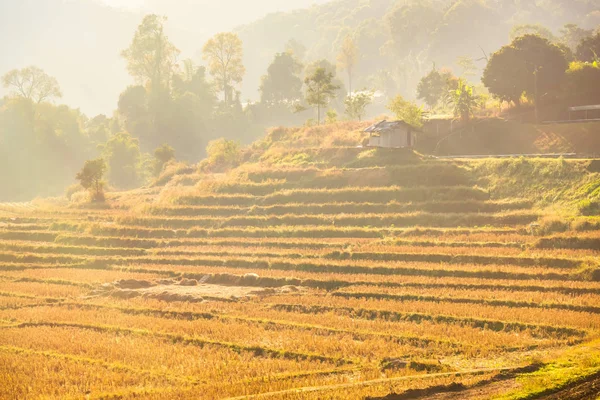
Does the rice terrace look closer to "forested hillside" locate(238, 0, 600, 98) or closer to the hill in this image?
the hill

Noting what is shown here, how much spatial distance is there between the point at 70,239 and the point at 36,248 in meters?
2.14

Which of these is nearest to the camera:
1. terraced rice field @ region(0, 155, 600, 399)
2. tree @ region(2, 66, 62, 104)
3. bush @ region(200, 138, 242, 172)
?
terraced rice field @ region(0, 155, 600, 399)

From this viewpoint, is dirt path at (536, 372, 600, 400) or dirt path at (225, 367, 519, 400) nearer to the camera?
dirt path at (536, 372, 600, 400)

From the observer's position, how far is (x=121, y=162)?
6888cm

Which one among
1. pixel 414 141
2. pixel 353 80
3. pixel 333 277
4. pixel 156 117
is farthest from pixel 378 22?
pixel 333 277

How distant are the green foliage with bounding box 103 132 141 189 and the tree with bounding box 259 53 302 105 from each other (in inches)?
1000

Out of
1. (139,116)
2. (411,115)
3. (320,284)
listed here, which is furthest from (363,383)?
(139,116)

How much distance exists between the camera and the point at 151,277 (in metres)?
26.6

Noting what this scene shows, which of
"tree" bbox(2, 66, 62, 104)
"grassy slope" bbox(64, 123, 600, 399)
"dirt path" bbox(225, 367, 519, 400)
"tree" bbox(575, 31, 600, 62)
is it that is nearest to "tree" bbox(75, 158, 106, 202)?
"grassy slope" bbox(64, 123, 600, 399)

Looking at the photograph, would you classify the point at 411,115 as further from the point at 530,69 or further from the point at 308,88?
the point at 308,88

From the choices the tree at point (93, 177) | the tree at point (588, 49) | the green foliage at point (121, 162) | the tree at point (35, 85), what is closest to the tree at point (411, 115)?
the tree at point (588, 49)

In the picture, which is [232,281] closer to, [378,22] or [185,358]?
[185,358]

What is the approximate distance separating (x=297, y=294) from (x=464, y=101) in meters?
28.8

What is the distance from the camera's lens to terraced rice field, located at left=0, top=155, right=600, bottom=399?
14875 millimetres
